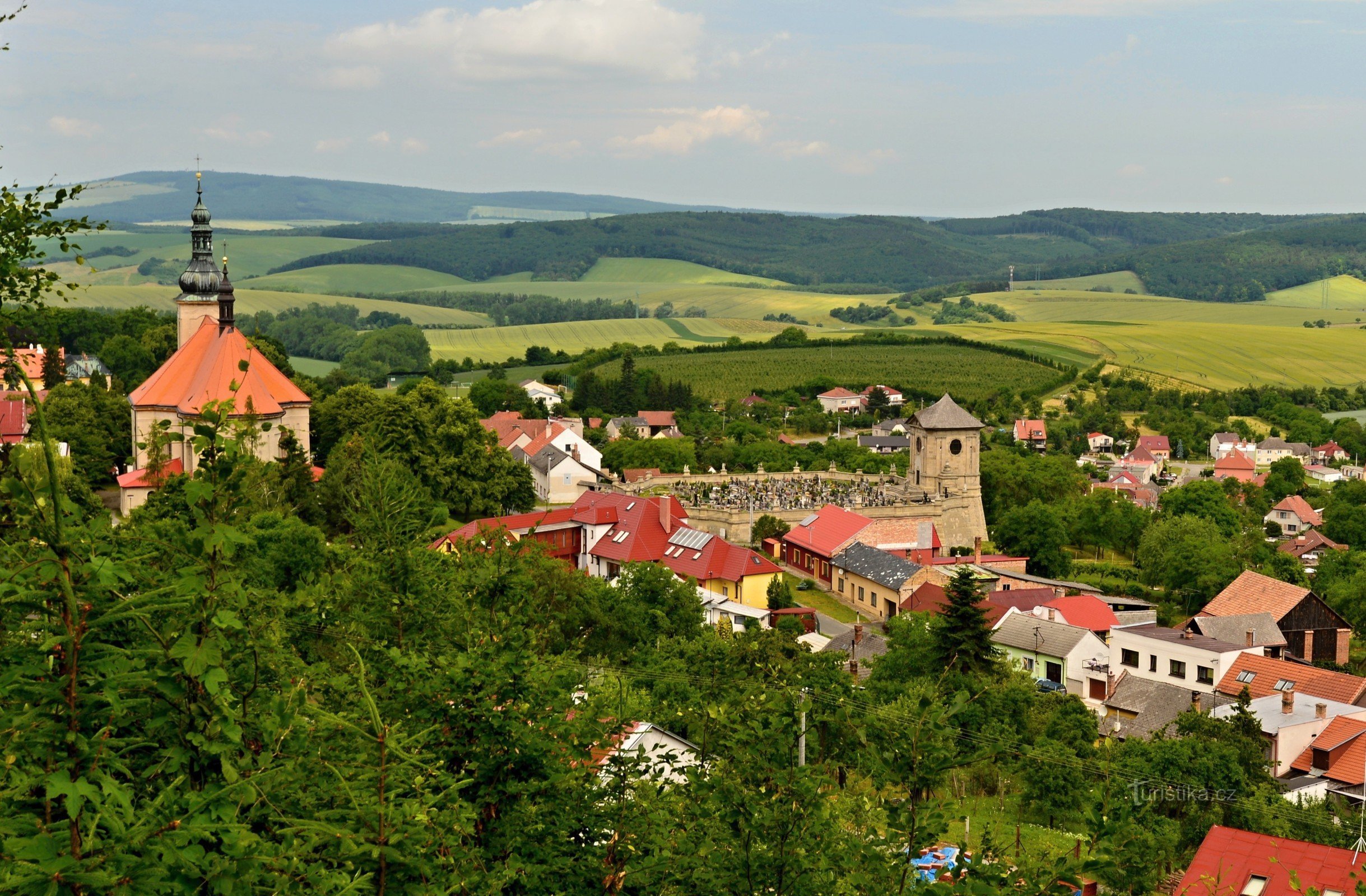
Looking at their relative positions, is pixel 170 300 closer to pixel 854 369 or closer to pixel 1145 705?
pixel 854 369

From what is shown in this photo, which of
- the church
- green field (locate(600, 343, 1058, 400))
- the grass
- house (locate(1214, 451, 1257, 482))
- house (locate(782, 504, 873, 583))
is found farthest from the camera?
the grass

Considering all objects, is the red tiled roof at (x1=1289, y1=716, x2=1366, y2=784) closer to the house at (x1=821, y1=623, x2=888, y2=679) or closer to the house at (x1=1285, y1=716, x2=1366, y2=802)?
the house at (x1=1285, y1=716, x2=1366, y2=802)

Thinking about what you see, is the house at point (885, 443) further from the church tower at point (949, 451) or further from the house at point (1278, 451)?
the house at point (1278, 451)

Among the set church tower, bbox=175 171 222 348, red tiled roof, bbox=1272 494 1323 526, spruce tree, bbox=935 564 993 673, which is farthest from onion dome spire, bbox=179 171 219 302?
red tiled roof, bbox=1272 494 1323 526

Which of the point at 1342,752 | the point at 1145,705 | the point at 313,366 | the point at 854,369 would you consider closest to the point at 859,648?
the point at 1145,705

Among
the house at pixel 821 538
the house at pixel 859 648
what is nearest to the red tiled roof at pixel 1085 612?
the house at pixel 859 648

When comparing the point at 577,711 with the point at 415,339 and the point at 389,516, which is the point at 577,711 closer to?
the point at 389,516
